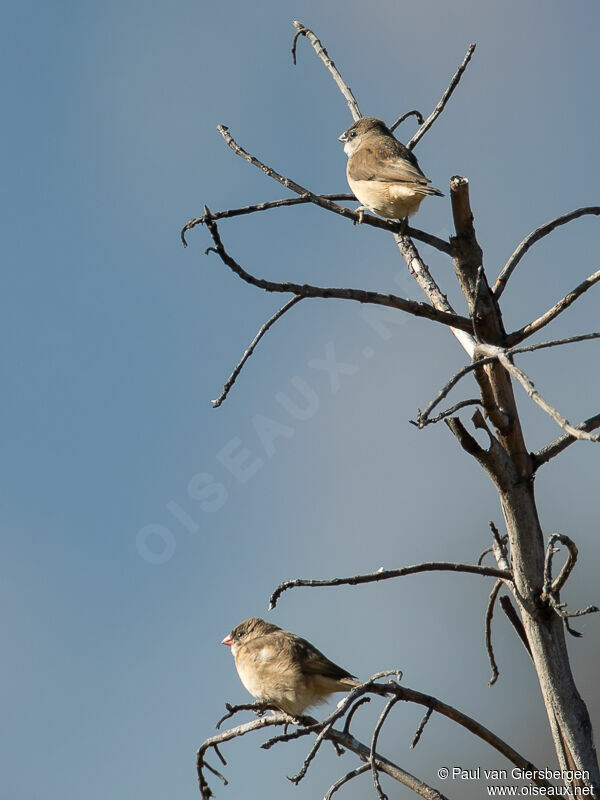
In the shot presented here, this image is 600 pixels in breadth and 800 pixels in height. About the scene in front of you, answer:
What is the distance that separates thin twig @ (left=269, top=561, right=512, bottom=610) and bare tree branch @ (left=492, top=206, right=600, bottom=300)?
1016mm

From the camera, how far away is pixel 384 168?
6.20 meters

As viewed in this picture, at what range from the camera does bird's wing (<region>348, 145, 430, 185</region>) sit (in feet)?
19.3

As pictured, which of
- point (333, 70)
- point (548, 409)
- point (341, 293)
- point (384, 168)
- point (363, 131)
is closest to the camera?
point (548, 409)

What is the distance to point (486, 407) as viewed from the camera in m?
3.12

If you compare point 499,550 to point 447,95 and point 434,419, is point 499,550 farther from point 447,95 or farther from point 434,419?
point 447,95

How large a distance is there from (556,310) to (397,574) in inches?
42.1

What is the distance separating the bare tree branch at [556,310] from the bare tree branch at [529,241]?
22 centimetres

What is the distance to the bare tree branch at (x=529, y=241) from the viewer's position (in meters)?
3.39

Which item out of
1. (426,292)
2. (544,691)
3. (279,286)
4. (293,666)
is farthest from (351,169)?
(544,691)

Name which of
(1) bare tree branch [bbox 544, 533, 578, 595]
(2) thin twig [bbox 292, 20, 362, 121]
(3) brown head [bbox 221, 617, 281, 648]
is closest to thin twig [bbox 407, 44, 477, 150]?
(2) thin twig [bbox 292, 20, 362, 121]

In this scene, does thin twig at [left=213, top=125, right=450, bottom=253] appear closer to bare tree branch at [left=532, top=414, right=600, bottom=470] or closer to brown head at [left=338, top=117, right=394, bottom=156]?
bare tree branch at [left=532, top=414, right=600, bottom=470]

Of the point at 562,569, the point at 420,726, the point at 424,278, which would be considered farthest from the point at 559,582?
the point at 424,278

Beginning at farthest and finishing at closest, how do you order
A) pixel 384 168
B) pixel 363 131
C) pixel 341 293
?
pixel 363 131 < pixel 384 168 < pixel 341 293

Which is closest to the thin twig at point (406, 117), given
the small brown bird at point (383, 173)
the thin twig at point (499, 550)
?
the small brown bird at point (383, 173)
